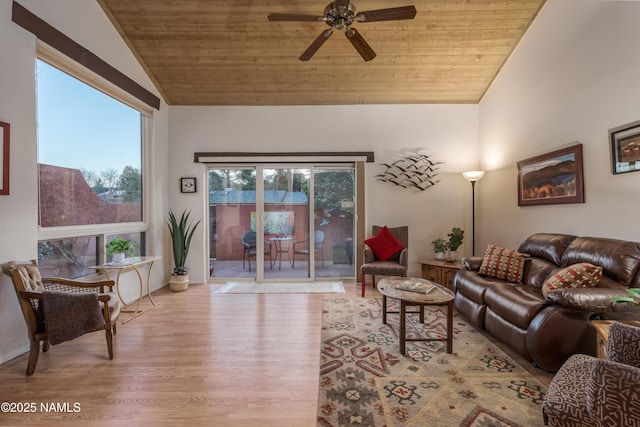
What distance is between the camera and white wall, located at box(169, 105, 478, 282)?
473 cm

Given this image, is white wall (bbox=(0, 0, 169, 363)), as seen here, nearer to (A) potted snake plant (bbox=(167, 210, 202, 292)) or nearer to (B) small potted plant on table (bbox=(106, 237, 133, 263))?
(B) small potted plant on table (bbox=(106, 237, 133, 263))

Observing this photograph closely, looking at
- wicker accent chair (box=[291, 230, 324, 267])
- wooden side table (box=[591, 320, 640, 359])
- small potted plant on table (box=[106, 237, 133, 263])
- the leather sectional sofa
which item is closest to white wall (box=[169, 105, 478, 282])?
wicker accent chair (box=[291, 230, 324, 267])

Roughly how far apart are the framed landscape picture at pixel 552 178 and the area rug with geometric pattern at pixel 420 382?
5.64 feet

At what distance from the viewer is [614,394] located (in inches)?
37.9

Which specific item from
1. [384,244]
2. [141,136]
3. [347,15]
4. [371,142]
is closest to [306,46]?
[347,15]

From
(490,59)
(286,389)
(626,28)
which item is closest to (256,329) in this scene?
(286,389)

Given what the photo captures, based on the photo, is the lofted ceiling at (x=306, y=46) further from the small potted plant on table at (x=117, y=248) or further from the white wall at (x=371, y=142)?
the small potted plant on table at (x=117, y=248)

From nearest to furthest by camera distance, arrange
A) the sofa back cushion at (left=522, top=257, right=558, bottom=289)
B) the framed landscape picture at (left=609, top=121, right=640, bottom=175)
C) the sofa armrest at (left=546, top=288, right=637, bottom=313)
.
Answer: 1. the sofa armrest at (left=546, top=288, right=637, bottom=313)
2. the framed landscape picture at (left=609, top=121, right=640, bottom=175)
3. the sofa back cushion at (left=522, top=257, right=558, bottom=289)

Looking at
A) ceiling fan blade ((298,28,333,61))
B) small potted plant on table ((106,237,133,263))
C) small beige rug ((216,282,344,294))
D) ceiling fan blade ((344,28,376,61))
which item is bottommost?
small beige rug ((216,282,344,294))

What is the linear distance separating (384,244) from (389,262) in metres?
0.28

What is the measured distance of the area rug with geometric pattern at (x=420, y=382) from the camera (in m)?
1.67

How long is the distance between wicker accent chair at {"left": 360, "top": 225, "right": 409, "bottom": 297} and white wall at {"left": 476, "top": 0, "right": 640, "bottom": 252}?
138 centimetres

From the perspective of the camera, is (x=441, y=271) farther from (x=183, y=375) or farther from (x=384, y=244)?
(x=183, y=375)

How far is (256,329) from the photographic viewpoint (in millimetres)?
2938
